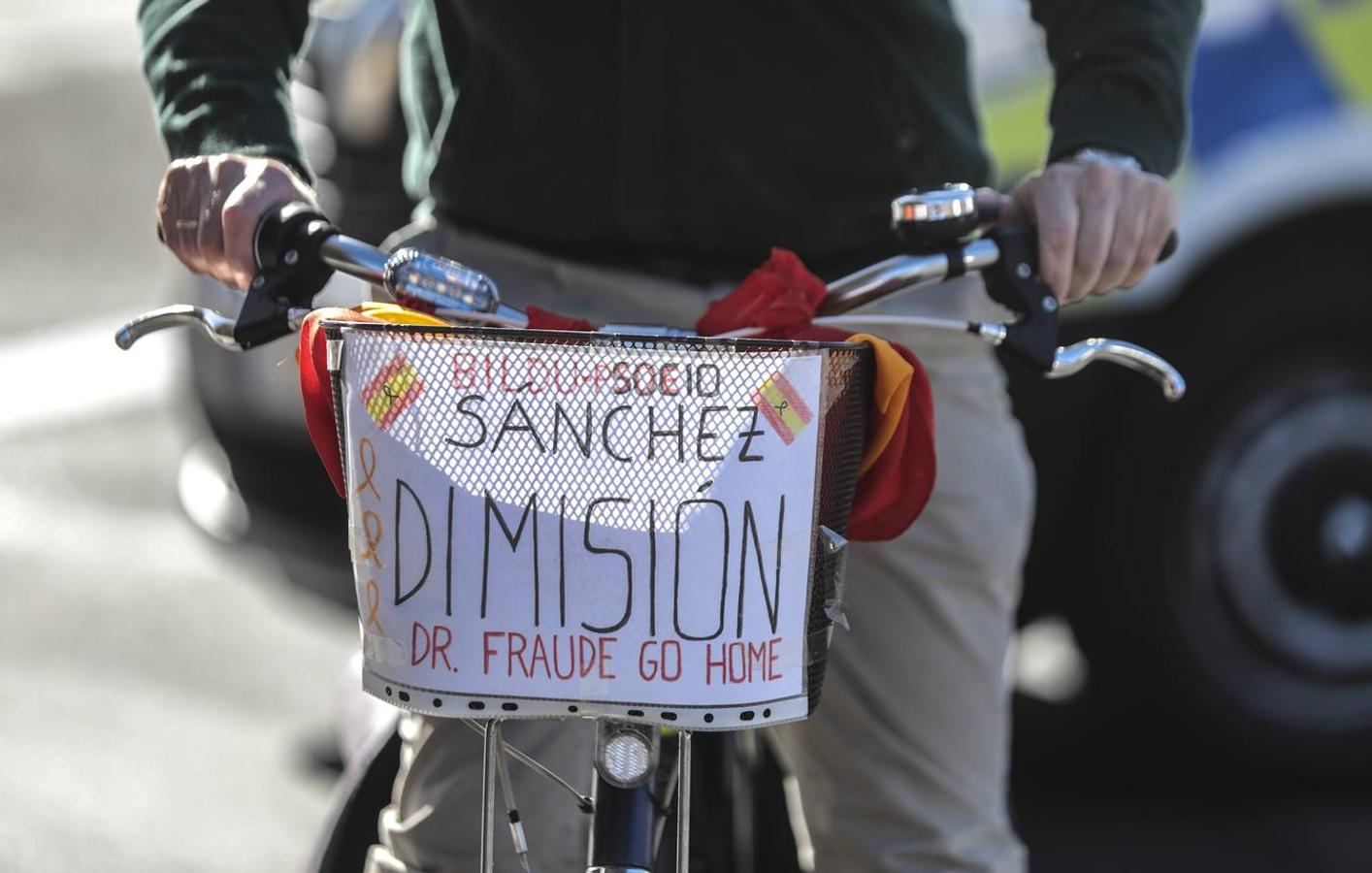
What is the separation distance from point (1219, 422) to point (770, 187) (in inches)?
88.7

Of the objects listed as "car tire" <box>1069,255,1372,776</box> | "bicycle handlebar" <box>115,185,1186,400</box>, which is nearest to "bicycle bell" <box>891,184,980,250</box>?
"bicycle handlebar" <box>115,185,1186,400</box>

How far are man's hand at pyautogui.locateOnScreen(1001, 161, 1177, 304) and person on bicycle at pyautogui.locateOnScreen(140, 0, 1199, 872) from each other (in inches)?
0.4

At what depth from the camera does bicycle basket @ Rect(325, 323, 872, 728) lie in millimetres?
1638

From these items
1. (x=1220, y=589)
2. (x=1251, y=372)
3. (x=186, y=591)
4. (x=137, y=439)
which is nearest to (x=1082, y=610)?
(x=1220, y=589)

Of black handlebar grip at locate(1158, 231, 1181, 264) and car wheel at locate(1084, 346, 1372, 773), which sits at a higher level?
black handlebar grip at locate(1158, 231, 1181, 264)

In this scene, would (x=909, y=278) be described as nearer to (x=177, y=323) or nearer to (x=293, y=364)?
(x=177, y=323)

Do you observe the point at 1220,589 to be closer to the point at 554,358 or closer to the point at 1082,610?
the point at 1082,610

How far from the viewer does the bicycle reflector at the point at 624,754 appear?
1.85 meters

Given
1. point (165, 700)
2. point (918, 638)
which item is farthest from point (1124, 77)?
point (165, 700)

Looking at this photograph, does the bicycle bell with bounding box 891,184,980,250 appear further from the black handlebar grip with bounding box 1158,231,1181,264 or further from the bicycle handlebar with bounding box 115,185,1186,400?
the black handlebar grip with bounding box 1158,231,1181,264

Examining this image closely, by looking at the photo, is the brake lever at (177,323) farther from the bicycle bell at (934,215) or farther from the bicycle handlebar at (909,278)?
the bicycle bell at (934,215)

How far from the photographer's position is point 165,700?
490 centimetres

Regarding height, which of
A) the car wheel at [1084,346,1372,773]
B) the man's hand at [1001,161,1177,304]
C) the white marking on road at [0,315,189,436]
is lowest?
the white marking on road at [0,315,189,436]

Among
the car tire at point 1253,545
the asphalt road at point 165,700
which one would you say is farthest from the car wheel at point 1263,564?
the asphalt road at point 165,700
